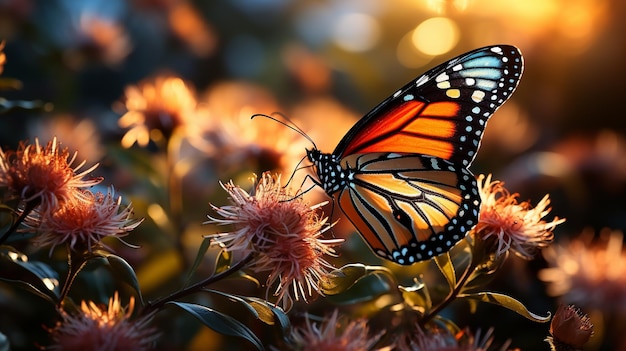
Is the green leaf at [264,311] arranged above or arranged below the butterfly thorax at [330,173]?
below

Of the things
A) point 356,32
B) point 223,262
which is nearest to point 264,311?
point 223,262

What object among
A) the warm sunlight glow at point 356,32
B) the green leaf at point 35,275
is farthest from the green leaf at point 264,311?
the warm sunlight glow at point 356,32

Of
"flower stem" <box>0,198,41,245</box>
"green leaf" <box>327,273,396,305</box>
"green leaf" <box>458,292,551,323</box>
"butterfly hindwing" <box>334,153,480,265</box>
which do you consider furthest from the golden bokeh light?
"flower stem" <box>0,198,41,245</box>

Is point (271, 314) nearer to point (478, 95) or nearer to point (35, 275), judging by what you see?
→ point (35, 275)

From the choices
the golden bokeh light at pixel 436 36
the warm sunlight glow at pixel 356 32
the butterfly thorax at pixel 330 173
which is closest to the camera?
the butterfly thorax at pixel 330 173

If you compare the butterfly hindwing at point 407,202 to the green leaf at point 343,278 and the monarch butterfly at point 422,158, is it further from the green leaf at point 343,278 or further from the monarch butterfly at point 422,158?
the green leaf at point 343,278

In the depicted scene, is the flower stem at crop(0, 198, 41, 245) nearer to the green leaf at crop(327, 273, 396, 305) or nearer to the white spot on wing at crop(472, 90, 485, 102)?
the green leaf at crop(327, 273, 396, 305)
